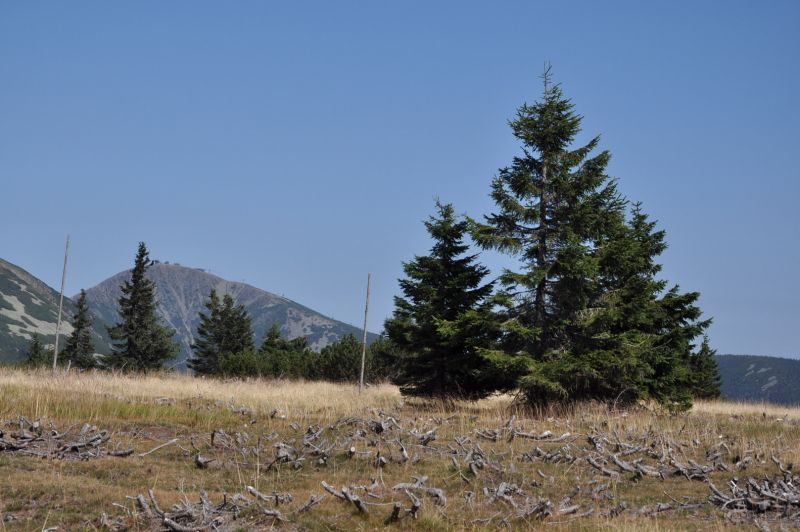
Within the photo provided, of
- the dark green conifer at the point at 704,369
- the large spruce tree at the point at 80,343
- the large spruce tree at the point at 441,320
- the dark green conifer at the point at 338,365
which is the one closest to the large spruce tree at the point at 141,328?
the large spruce tree at the point at 80,343

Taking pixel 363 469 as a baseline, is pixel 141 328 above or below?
above

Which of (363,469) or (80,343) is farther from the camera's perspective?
(80,343)

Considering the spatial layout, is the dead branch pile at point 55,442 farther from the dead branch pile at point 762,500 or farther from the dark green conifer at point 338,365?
the dark green conifer at point 338,365

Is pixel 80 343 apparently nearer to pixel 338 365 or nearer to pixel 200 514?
pixel 338 365

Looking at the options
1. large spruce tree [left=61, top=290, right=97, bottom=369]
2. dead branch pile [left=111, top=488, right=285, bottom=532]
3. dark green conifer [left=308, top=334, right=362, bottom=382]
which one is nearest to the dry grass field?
dead branch pile [left=111, top=488, right=285, bottom=532]

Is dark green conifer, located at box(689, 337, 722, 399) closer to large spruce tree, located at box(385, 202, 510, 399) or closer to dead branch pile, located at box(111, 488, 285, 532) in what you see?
large spruce tree, located at box(385, 202, 510, 399)

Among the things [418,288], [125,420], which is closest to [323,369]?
[418,288]

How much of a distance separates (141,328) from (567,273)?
40412mm

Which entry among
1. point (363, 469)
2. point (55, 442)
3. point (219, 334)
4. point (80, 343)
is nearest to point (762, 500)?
point (363, 469)

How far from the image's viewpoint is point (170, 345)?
54500 millimetres

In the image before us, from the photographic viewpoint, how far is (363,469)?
12.7m

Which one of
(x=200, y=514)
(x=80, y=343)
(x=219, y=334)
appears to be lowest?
(x=200, y=514)

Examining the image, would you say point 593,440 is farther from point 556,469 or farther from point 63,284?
point 63,284

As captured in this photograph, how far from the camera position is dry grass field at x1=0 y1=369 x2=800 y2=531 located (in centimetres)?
946
